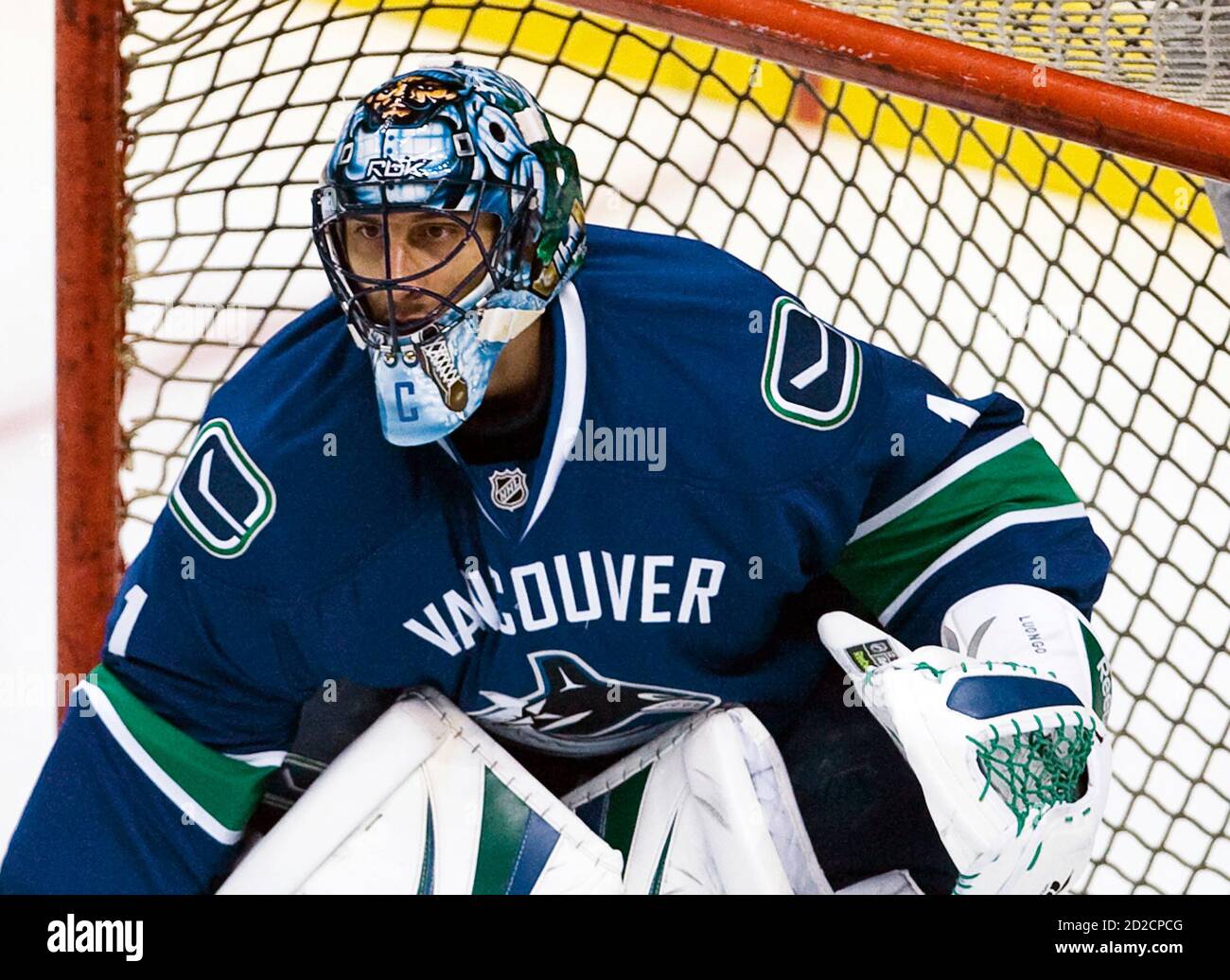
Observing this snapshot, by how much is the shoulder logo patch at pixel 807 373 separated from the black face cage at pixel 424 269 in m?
0.23

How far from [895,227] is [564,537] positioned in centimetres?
77

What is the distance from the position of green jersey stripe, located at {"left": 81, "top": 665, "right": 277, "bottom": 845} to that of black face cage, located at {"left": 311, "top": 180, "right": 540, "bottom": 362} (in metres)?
0.43

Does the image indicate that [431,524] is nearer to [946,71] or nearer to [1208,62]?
[946,71]

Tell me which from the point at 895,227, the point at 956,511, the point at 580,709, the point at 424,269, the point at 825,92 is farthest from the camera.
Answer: the point at 825,92

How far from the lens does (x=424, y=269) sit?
55.4 inches

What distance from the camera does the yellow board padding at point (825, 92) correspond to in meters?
1.84

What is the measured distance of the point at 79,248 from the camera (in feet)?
5.11

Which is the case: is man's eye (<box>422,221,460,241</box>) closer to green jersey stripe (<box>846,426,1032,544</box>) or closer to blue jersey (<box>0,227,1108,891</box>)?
blue jersey (<box>0,227,1108,891</box>)

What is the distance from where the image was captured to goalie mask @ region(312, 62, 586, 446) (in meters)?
1.38

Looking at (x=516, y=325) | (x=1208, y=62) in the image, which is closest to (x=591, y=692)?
(x=516, y=325)

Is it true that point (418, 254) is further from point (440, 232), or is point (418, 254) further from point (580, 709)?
point (580, 709)

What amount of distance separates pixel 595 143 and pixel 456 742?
1.67m

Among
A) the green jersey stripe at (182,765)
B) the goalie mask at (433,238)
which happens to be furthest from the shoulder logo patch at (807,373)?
the green jersey stripe at (182,765)

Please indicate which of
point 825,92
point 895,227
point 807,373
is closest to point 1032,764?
point 807,373
